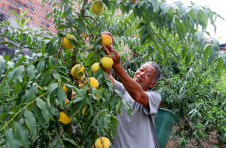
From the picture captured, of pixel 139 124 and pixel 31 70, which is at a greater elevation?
pixel 31 70

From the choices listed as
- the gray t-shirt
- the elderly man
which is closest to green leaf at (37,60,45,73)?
the elderly man

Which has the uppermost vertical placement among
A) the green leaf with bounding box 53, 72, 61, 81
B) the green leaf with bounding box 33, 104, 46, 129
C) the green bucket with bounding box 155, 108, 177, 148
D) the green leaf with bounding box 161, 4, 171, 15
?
the green leaf with bounding box 161, 4, 171, 15

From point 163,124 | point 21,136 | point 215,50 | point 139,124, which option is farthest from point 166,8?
point 163,124

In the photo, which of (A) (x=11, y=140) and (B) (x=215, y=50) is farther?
(B) (x=215, y=50)

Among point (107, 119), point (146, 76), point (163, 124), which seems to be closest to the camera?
point (107, 119)

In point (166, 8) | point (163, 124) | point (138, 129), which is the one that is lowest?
point (163, 124)

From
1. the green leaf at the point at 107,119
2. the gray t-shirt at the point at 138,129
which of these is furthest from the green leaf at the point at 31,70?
the gray t-shirt at the point at 138,129

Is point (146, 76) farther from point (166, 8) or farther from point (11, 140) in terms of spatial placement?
point (11, 140)

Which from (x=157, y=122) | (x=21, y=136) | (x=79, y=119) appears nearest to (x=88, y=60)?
(x=79, y=119)

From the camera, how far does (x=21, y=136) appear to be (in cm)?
60

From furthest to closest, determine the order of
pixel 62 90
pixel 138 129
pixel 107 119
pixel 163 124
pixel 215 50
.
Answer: pixel 163 124 < pixel 138 129 < pixel 215 50 < pixel 107 119 < pixel 62 90

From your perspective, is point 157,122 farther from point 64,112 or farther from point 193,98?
point 64,112

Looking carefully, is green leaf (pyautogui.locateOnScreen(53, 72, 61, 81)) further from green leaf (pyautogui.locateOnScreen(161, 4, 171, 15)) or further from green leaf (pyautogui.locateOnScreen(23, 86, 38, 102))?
green leaf (pyautogui.locateOnScreen(161, 4, 171, 15))

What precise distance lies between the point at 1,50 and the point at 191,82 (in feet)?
11.1
